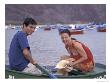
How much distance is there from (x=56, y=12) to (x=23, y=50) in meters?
0.52

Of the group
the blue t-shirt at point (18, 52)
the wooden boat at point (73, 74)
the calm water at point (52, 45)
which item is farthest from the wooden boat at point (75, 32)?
the blue t-shirt at point (18, 52)

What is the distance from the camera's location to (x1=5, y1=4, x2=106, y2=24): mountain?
1026 cm

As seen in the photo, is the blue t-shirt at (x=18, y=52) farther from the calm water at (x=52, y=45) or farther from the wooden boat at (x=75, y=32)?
the wooden boat at (x=75, y=32)

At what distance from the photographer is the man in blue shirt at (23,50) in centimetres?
1027

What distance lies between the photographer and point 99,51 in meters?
10.3

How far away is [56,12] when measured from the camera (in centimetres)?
1030

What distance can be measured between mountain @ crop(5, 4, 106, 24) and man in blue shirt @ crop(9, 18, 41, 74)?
0.08 metres

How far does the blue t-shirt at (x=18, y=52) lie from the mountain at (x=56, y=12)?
0.16 m

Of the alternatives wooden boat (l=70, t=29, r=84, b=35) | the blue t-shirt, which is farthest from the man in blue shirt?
wooden boat (l=70, t=29, r=84, b=35)

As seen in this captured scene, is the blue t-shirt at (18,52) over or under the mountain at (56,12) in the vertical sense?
Answer: under

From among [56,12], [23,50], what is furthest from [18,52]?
[56,12]
